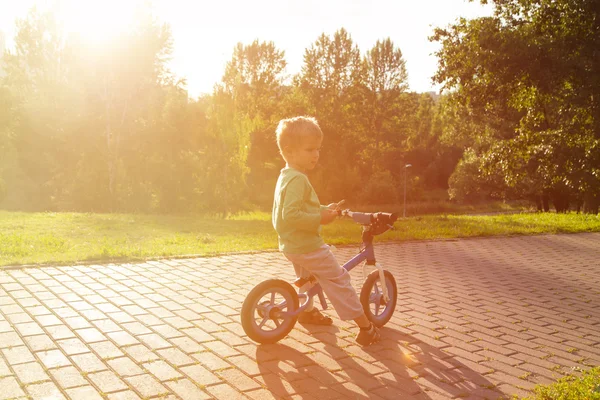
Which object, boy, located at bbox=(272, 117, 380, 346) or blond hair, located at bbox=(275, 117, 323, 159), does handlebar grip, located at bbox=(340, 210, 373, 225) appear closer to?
boy, located at bbox=(272, 117, 380, 346)

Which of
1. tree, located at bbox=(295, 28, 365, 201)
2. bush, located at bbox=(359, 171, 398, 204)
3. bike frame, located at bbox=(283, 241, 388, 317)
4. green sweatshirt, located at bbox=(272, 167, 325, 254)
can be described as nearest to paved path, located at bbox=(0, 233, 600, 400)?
bike frame, located at bbox=(283, 241, 388, 317)

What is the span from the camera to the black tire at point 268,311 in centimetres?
433

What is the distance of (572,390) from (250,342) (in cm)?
250

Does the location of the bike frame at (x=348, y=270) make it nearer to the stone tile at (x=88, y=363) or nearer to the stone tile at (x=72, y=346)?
the stone tile at (x=88, y=363)

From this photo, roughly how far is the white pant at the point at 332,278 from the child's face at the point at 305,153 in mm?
743

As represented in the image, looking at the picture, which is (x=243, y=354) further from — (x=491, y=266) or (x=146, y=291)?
(x=491, y=266)

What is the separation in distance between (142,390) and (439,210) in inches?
2205

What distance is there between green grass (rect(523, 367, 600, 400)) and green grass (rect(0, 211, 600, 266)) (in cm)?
628

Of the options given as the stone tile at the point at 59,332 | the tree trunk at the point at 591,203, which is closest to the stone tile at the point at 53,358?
the stone tile at the point at 59,332

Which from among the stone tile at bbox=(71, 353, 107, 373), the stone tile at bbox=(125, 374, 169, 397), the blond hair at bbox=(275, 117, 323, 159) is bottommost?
the stone tile at bbox=(125, 374, 169, 397)

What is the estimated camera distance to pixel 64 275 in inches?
265

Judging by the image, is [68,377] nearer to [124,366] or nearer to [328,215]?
[124,366]

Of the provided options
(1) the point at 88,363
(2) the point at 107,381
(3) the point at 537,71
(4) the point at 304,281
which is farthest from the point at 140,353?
(3) the point at 537,71

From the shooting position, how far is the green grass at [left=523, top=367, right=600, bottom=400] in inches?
132
